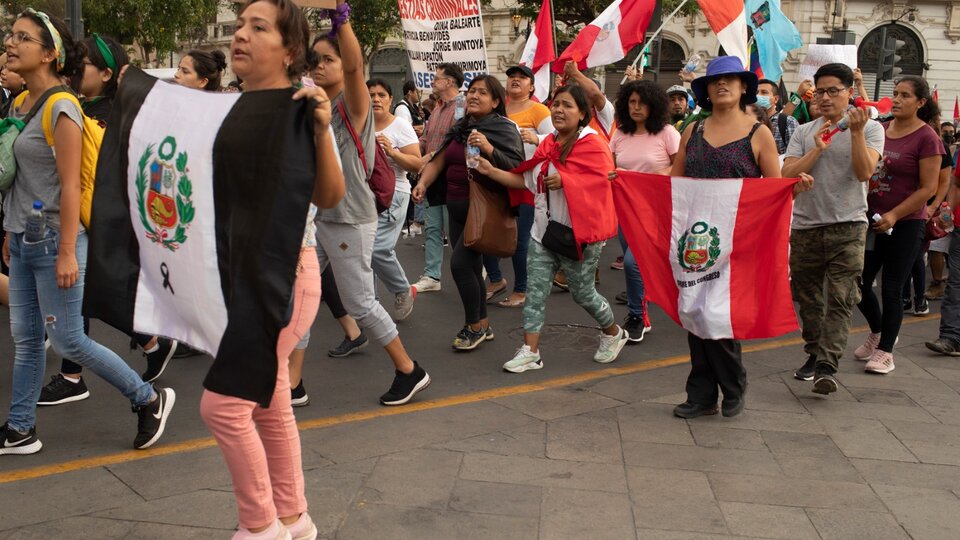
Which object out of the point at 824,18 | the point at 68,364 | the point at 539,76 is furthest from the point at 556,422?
the point at 824,18

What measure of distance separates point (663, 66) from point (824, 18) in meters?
6.47

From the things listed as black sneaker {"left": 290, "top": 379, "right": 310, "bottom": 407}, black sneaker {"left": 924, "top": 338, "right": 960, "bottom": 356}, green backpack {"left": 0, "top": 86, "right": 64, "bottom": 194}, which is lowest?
black sneaker {"left": 924, "top": 338, "right": 960, "bottom": 356}

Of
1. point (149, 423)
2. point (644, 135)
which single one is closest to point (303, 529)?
point (149, 423)

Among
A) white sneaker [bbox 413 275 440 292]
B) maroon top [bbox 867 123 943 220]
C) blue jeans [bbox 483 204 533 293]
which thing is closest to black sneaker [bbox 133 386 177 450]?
blue jeans [bbox 483 204 533 293]

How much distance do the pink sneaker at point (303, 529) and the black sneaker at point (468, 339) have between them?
317cm

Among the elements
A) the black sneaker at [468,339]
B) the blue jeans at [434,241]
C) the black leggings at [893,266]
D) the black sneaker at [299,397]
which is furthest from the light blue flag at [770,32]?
the black sneaker at [299,397]

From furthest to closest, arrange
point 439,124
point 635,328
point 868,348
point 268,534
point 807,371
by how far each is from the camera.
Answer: point 439,124
point 635,328
point 868,348
point 807,371
point 268,534

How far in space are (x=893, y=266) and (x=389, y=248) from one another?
329 cm

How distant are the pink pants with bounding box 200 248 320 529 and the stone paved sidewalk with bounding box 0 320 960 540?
393 mm

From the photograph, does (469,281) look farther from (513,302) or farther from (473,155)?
(513,302)

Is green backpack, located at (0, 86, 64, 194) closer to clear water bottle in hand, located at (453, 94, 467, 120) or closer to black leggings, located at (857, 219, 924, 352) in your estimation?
clear water bottle in hand, located at (453, 94, 467, 120)

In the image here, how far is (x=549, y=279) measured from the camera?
239 inches

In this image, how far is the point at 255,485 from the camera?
2994 mm

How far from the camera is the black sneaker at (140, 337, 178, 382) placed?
5484 mm
